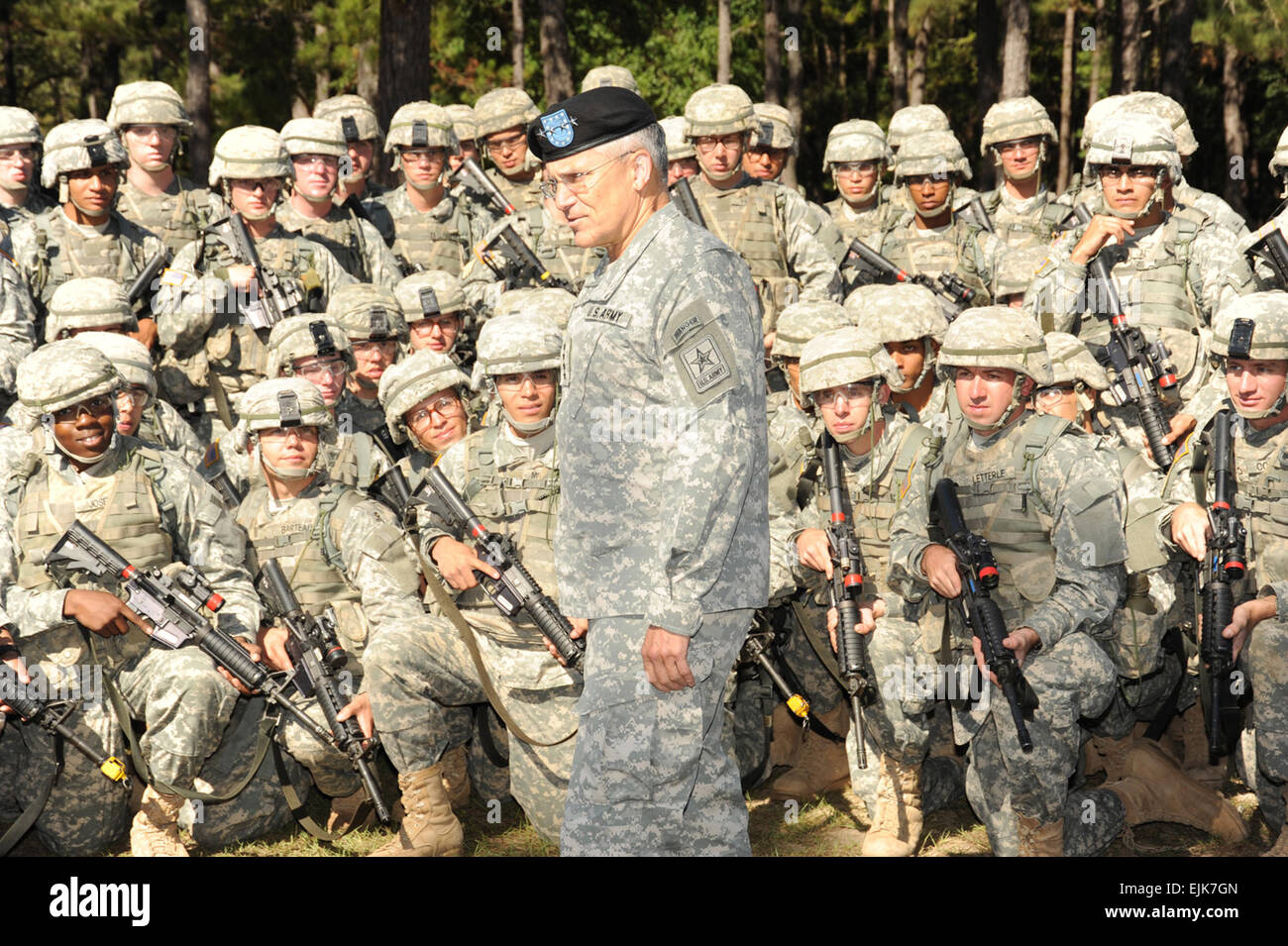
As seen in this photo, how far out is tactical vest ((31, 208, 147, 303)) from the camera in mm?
10172

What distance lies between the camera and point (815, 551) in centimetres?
737

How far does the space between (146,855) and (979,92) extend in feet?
79.7

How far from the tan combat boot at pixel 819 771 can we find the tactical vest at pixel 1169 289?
3295 mm

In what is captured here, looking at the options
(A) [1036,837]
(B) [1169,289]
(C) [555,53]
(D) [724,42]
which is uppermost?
(D) [724,42]

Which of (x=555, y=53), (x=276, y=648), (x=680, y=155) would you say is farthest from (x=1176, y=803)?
Result: (x=555, y=53)

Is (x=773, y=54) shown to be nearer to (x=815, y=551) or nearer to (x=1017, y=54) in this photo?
(x=1017, y=54)

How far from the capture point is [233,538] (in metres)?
7.80

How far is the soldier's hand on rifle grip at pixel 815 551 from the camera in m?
7.31

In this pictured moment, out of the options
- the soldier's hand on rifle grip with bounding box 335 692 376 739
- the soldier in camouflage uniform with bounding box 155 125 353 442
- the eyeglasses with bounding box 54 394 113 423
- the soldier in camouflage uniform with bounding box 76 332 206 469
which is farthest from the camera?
the soldier in camouflage uniform with bounding box 155 125 353 442

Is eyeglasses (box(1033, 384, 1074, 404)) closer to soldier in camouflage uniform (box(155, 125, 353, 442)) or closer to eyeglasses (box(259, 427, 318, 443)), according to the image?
eyeglasses (box(259, 427, 318, 443))

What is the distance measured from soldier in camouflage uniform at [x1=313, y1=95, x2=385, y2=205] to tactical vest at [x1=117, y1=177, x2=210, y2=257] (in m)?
1.26

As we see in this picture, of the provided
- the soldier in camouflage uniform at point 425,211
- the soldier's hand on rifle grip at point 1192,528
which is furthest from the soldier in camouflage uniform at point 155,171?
the soldier's hand on rifle grip at point 1192,528

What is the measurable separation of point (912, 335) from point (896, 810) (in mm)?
2663

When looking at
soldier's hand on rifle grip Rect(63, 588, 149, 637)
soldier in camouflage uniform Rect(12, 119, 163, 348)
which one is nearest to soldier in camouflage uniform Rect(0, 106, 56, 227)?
soldier in camouflage uniform Rect(12, 119, 163, 348)
